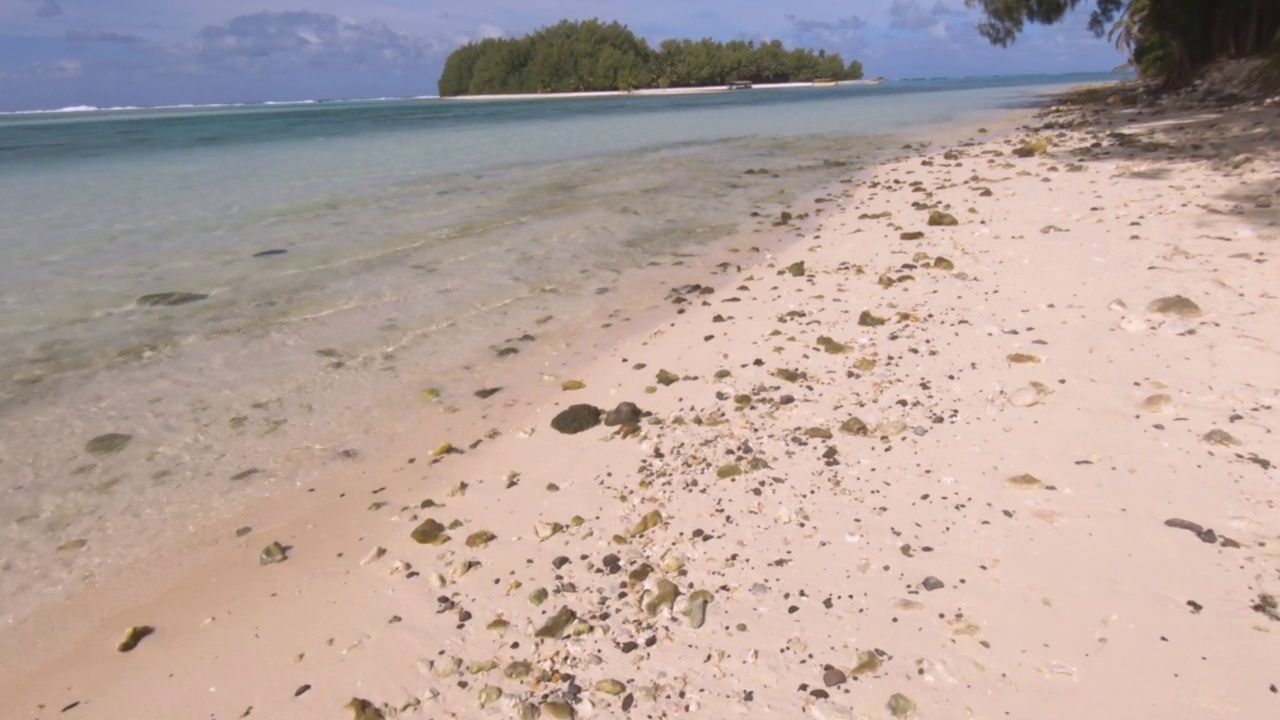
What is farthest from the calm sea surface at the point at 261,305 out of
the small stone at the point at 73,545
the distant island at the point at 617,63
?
the distant island at the point at 617,63

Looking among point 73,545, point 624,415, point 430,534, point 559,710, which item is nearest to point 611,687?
point 559,710

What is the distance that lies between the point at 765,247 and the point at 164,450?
686 cm

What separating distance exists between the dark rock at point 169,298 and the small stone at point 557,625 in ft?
24.0

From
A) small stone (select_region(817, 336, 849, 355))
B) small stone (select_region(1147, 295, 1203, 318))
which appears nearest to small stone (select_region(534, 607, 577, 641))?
small stone (select_region(817, 336, 849, 355))

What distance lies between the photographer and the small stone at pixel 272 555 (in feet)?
12.3

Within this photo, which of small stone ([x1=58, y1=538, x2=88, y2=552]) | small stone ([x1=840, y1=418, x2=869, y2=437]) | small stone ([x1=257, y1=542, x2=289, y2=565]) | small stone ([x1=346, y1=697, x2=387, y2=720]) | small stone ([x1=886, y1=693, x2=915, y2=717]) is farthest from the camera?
small stone ([x1=840, y1=418, x2=869, y2=437])

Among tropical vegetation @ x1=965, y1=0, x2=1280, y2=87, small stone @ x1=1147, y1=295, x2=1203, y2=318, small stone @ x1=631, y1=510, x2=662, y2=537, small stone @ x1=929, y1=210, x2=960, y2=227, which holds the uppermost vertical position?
tropical vegetation @ x1=965, y1=0, x2=1280, y2=87

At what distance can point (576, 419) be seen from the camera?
476 cm

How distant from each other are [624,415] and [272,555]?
6.81 ft

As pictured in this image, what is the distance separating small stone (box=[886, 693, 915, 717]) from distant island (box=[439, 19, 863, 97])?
141m

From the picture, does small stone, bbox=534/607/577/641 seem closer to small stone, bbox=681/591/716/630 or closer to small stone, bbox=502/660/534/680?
small stone, bbox=502/660/534/680

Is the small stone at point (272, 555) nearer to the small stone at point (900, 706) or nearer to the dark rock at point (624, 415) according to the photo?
the dark rock at point (624, 415)

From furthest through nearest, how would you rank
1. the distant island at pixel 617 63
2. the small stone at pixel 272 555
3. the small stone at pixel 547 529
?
the distant island at pixel 617 63, the small stone at pixel 272 555, the small stone at pixel 547 529

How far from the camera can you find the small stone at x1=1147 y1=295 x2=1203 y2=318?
5.00m
